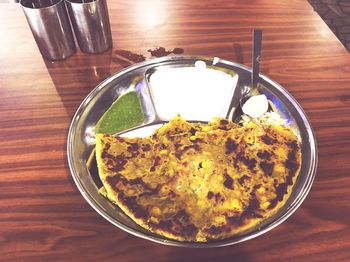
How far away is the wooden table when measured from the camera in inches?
55.4

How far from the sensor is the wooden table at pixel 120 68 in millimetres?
1406

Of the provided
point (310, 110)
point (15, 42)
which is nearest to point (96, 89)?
point (15, 42)

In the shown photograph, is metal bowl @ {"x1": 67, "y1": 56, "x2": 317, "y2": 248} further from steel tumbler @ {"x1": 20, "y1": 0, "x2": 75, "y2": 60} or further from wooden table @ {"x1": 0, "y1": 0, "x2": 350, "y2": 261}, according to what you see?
steel tumbler @ {"x1": 20, "y1": 0, "x2": 75, "y2": 60}

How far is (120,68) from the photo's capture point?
7.48 ft

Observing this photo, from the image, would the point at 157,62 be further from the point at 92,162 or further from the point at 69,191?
the point at 69,191

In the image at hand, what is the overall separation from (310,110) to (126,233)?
1.40 m

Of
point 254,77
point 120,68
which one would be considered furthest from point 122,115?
point 254,77

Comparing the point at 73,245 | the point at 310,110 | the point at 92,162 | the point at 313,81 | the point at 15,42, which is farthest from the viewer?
the point at 15,42

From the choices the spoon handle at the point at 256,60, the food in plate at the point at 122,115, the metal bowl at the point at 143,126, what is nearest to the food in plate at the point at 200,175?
the metal bowl at the point at 143,126

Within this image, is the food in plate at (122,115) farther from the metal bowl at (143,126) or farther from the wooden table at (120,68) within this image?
the wooden table at (120,68)

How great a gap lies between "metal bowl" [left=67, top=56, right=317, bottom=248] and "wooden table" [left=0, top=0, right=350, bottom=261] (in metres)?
0.07

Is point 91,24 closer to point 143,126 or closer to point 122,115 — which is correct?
point 122,115

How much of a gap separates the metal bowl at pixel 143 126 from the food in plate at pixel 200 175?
0.04m

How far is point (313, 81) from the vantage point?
7.15 feet
